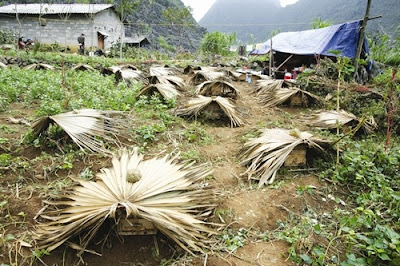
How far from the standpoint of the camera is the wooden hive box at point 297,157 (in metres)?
2.88

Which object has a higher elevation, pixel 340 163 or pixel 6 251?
pixel 340 163

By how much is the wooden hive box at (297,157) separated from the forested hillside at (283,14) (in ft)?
65.8

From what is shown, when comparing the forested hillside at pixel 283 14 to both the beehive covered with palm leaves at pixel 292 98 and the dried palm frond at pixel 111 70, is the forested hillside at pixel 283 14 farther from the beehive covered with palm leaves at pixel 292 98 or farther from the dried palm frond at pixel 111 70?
the beehive covered with palm leaves at pixel 292 98

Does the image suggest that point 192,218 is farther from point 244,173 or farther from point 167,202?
point 244,173

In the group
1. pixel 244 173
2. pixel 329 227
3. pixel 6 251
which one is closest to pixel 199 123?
pixel 244 173

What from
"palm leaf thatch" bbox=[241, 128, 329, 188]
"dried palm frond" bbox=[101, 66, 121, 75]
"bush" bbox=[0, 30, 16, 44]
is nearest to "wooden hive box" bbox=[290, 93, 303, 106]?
"palm leaf thatch" bbox=[241, 128, 329, 188]

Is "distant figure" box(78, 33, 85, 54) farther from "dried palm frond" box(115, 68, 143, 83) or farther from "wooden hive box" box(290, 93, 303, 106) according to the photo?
"wooden hive box" box(290, 93, 303, 106)

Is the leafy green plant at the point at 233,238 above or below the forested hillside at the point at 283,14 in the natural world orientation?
below

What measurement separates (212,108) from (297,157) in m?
2.00

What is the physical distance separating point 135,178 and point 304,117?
374 centimetres

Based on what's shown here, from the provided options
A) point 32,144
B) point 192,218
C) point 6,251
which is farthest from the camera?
point 32,144

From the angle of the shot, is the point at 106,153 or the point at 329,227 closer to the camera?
the point at 329,227

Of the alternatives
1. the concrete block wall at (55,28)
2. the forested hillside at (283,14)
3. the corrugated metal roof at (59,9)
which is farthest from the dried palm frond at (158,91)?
the forested hillside at (283,14)

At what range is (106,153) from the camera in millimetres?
2861
